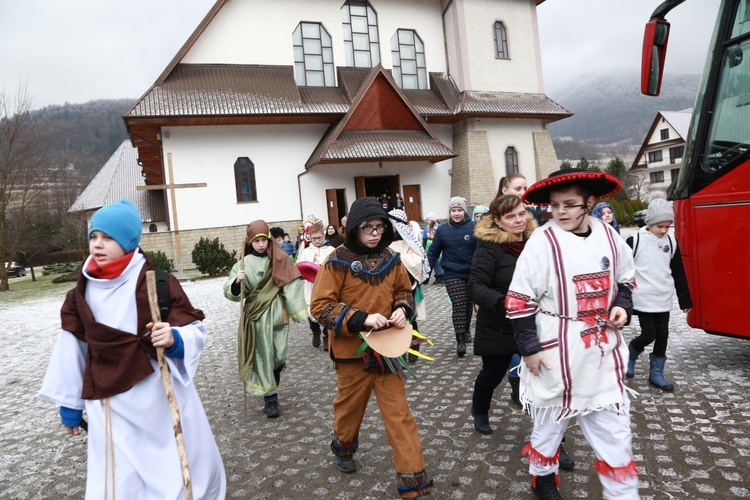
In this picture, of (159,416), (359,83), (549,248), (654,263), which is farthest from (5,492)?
(359,83)

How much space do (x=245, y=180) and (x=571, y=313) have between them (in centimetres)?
2367

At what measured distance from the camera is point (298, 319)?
16.7ft

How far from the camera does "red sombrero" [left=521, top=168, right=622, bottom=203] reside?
2566 mm

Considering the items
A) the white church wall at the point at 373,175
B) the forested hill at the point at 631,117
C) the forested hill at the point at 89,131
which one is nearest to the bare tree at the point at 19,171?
the white church wall at the point at 373,175

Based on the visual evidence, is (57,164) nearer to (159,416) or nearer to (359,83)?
(359,83)

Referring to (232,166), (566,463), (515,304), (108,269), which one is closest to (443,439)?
(566,463)

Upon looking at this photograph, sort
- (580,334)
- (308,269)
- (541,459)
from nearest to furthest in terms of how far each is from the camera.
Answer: (580,334) < (541,459) < (308,269)

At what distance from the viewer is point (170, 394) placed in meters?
2.41

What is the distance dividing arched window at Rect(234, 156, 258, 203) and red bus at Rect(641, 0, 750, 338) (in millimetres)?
21890

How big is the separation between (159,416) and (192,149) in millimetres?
23065

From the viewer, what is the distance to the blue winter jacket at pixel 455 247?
6.42 m

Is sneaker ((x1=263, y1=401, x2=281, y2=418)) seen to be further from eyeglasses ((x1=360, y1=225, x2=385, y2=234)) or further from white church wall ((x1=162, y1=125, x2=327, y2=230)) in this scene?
white church wall ((x1=162, y1=125, x2=327, y2=230))

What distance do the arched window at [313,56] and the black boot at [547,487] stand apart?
25.7 m

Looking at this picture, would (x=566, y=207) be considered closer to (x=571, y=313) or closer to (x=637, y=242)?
(x=571, y=313)
